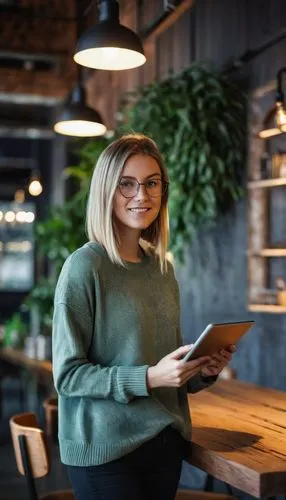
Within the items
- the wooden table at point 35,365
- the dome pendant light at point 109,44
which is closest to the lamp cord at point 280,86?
the dome pendant light at point 109,44

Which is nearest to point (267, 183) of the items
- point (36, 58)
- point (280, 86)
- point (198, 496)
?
point (280, 86)

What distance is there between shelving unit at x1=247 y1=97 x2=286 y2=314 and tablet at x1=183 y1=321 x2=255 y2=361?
271cm

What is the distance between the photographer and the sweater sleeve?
6.76 ft

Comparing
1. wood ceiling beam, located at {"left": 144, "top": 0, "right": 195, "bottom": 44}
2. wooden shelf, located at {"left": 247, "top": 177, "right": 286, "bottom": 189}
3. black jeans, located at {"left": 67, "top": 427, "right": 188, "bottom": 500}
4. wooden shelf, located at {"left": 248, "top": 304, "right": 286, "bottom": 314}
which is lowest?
black jeans, located at {"left": 67, "top": 427, "right": 188, "bottom": 500}

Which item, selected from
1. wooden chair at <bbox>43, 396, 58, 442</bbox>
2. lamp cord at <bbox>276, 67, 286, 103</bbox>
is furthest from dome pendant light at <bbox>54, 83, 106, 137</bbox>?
wooden chair at <bbox>43, 396, 58, 442</bbox>

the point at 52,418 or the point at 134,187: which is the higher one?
the point at 134,187

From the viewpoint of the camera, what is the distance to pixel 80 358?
6.82ft

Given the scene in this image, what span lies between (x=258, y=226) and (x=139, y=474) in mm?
3112

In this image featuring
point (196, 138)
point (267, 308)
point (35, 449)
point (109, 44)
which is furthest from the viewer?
point (196, 138)

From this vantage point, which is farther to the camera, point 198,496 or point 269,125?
point 269,125

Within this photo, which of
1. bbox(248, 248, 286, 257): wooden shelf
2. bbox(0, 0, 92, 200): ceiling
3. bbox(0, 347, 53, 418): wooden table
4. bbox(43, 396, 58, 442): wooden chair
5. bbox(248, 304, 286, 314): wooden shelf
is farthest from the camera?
bbox(0, 0, 92, 200): ceiling

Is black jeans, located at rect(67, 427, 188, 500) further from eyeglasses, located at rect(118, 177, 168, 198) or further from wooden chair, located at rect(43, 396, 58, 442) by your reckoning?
wooden chair, located at rect(43, 396, 58, 442)

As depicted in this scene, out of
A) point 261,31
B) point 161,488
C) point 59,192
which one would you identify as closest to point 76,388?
point 161,488

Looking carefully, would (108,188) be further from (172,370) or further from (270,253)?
(270,253)
